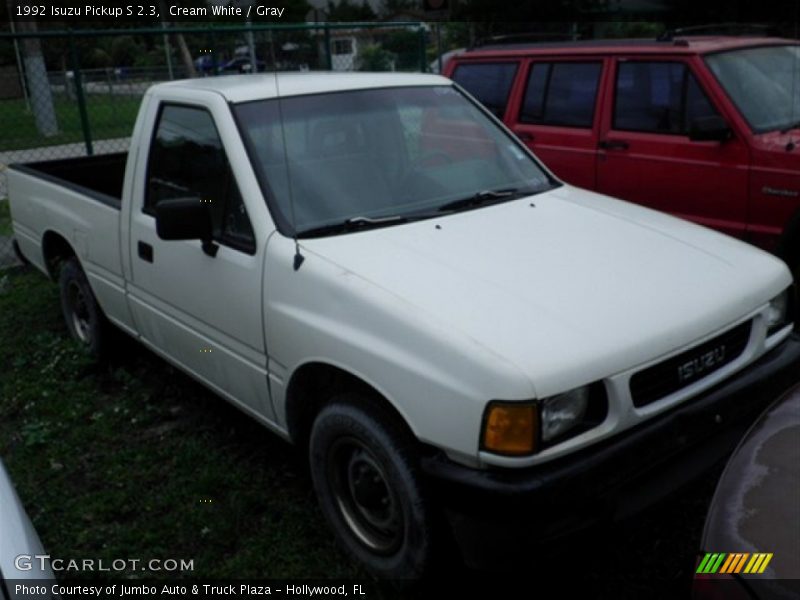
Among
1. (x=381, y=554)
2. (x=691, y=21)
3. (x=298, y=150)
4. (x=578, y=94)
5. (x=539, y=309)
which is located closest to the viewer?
(x=539, y=309)

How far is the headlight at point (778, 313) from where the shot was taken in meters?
3.11

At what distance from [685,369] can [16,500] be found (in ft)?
6.77

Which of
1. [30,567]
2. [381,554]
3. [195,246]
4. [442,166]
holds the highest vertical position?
[442,166]

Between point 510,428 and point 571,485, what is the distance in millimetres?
247

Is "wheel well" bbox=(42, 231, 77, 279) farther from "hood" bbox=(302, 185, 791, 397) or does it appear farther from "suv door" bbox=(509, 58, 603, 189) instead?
"suv door" bbox=(509, 58, 603, 189)

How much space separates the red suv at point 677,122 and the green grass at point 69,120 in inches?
229

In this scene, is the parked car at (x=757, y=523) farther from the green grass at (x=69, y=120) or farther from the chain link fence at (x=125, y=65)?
the green grass at (x=69, y=120)

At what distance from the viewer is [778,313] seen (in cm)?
316

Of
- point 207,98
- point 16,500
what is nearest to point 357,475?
point 16,500

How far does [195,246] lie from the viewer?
3545 millimetres

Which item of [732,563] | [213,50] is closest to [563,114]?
[732,563]

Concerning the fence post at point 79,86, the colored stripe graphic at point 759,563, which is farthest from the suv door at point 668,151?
the fence post at point 79,86

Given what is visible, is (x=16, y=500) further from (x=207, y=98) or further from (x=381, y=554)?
(x=207, y=98)

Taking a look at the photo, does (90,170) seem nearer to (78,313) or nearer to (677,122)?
(78,313)
